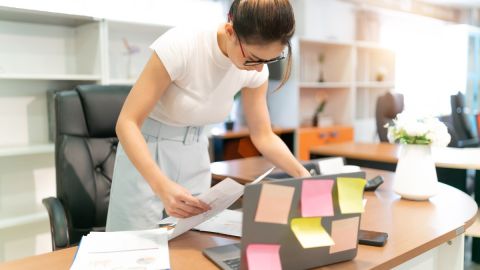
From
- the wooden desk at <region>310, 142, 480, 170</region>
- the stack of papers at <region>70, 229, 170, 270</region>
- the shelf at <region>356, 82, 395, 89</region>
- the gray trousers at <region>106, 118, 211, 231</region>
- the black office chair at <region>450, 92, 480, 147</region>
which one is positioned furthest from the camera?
the shelf at <region>356, 82, 395, 89</region>

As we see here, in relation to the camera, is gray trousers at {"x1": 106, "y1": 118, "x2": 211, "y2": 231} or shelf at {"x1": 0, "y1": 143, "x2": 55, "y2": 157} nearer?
gray trousers at {"x1": 106, "y1": 118, "x2": 211, "y2": 231}

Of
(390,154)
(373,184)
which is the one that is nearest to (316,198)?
(373,184)

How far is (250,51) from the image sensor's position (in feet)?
3.71

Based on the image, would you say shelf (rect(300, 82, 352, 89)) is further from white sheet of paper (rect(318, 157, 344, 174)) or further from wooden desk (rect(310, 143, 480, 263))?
white sheet of paper (rect(318, 157, 344, 174))

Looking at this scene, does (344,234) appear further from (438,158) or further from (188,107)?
(438,158)

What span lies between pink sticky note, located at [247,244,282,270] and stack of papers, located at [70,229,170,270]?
0.66 ft

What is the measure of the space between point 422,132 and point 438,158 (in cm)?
106

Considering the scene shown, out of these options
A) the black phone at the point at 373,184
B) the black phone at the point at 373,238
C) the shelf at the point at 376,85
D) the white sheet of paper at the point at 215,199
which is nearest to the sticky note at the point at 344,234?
the black phone at the point at 373,238

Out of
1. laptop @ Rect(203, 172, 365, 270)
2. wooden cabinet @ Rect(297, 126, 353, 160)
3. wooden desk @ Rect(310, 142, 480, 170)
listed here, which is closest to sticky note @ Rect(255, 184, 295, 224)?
laptop @ Rect(203, 172, 365, 270)

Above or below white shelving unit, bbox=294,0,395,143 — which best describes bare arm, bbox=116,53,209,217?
below

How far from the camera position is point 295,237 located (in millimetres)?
915

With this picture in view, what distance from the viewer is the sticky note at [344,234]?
0.97 meters

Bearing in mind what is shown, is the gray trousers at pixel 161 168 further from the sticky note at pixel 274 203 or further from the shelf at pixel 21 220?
the shelf at pixel 21 220

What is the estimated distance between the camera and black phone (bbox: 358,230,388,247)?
1.11 m
